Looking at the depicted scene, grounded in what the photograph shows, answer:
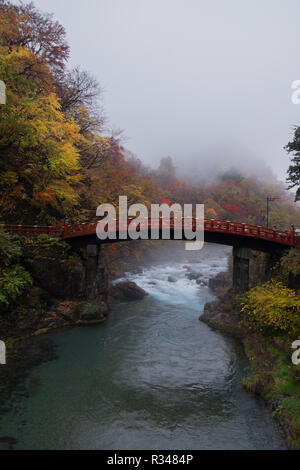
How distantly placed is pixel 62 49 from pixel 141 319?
24.7 meters

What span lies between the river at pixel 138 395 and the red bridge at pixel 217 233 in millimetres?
7134

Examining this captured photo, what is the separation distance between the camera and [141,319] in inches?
894

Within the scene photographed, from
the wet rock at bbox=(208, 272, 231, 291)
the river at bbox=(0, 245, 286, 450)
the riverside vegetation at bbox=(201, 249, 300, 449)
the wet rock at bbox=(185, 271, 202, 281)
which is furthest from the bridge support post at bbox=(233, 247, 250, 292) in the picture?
the wet rock at bbox=(185, 271, 202, 281)

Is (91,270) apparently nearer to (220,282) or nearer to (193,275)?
(220,282)

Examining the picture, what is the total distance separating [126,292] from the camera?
28.6 meters

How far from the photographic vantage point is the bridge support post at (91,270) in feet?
74.7

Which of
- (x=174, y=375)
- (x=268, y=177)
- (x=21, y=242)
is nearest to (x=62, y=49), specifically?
(x=21, y=242)

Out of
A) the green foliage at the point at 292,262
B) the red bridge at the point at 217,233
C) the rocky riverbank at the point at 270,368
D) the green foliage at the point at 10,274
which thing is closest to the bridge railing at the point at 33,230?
the red bridge at the point at 217,233

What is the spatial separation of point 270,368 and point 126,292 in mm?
16710

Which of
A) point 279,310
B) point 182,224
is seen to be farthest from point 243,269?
point 279,310

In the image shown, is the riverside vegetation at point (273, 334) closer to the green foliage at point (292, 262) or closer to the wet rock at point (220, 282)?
the green foliage at point (292, 262)

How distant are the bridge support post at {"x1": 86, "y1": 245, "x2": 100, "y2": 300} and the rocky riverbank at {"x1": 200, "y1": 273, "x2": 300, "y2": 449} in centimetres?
912
